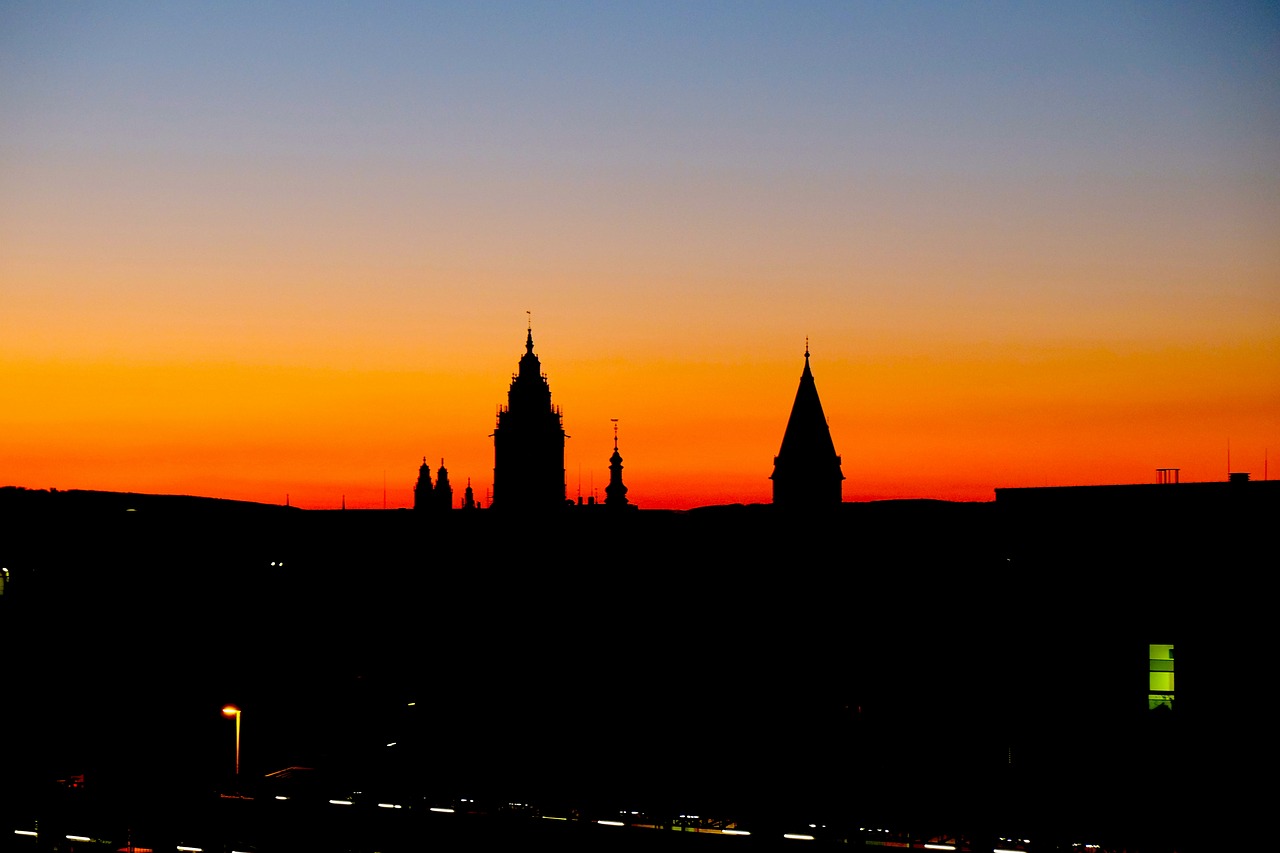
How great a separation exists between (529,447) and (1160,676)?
494ft

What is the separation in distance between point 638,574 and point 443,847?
58.8 meters

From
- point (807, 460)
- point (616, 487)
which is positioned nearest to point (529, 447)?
point (616, 487)

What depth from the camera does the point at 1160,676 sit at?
4156cm

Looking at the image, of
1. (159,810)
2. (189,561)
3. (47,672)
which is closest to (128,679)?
(47,672)

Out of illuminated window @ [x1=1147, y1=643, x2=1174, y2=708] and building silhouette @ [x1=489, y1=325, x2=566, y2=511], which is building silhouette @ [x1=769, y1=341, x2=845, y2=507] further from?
building silhouette @ [x1=489, y1=325, x2=566, y2=511]

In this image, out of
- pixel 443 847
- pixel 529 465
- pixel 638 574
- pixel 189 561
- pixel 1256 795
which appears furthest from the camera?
pixel 529 465

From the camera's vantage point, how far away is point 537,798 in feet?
160

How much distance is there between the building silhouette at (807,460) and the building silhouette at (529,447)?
79097 millimetres

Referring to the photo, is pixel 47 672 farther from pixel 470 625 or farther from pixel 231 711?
pixel 231 711

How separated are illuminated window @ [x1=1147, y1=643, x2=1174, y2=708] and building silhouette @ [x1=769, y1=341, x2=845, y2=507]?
65.4m

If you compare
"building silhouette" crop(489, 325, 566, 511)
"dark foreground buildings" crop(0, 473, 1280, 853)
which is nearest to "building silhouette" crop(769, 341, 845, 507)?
"dark foreground buildings" crop(0, 473, 1280, 853)

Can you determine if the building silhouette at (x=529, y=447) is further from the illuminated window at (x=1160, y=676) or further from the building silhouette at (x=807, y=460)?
the illuminated window at (x=1160, y=676)

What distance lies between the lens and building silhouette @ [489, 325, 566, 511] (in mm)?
188625

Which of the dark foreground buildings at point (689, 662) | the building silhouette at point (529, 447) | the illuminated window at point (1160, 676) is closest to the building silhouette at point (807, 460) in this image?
the dark foreground buildings at point (689, 662)
